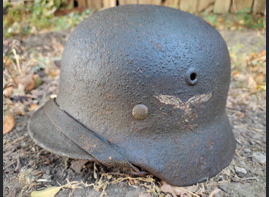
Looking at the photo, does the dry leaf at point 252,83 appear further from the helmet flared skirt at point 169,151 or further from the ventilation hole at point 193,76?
the ventilation hole at point 193,76

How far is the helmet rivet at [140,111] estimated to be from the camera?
4.66 feet

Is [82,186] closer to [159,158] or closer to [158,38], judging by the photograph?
[159,158]

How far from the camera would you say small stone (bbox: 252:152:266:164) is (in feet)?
5.99

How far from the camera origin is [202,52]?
1461mm

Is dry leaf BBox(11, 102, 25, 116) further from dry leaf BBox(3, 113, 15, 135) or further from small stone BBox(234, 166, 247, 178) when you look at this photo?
small stone BBox(234, 166, 247, 178)

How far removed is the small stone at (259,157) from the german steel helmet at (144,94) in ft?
1.38

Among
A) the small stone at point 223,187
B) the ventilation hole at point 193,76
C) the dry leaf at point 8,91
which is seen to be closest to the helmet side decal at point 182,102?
the ventilation hole at point 193,76

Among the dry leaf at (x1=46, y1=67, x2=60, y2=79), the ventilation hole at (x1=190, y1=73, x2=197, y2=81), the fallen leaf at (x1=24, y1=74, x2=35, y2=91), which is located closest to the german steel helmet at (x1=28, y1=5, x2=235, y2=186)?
the ventilation hole at (x1=190, y1=73, x2=197, y2=81)

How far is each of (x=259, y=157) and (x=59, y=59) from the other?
284cm

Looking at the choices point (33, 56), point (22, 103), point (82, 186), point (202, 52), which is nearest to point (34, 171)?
point (82, 186)

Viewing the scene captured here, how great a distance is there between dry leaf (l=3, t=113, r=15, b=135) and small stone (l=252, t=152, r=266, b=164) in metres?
1.98

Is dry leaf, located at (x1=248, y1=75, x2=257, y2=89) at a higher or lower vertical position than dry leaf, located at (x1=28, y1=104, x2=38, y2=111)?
lower

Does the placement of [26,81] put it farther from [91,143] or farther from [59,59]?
[91,143]

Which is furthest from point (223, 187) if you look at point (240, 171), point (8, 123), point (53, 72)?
point (53, 72)
